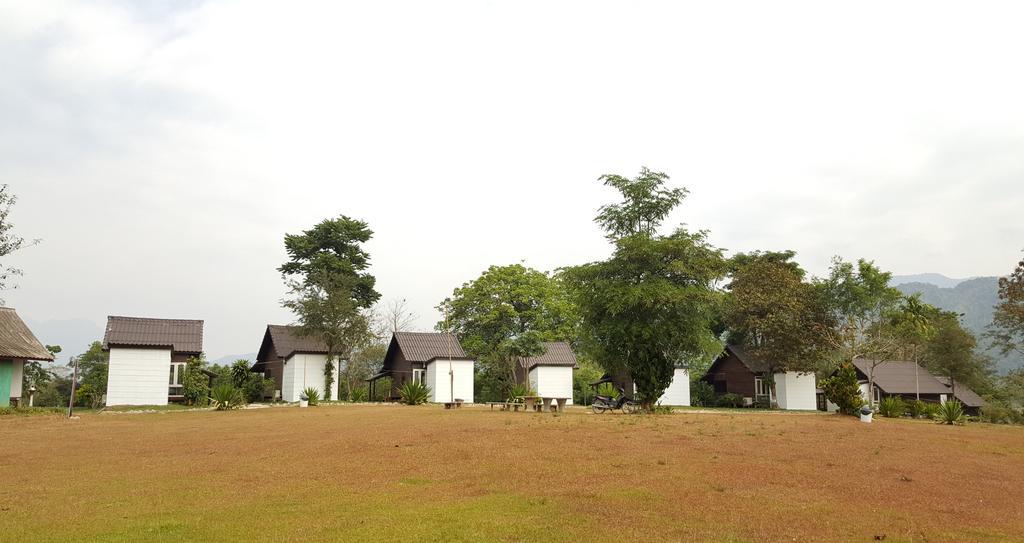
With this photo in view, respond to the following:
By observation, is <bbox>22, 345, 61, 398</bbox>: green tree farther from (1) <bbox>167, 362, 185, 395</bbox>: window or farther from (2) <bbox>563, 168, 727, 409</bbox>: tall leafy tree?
(2) <bbox>563, 168, 727, 409</bbox>: tall leafy tree

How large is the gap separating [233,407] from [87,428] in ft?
36.9

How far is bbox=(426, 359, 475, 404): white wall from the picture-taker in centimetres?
4309

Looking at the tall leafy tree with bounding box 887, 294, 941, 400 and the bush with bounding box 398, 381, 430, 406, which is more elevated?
the tall leafy tree with bounding box 887, 294, 941, 400

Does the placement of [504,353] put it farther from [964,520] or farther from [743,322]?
[964,520]

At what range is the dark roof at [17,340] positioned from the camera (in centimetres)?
3008

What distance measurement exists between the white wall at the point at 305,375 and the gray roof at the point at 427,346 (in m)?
4.73

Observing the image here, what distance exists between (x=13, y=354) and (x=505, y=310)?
3389 cm

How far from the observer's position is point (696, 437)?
1762 centimetres

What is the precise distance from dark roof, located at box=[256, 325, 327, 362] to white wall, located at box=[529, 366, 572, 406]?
49.7ft

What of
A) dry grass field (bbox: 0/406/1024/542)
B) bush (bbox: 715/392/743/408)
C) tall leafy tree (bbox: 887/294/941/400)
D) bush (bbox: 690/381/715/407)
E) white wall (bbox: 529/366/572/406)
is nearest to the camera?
dry grass field (bbox: 0/406/1024/542)

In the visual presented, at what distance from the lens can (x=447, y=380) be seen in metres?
43.3

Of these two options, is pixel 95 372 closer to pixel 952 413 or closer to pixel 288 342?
pixel 288 342

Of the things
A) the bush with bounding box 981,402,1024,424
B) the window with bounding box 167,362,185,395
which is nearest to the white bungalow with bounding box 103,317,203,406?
the window with bounding box 167,362,185,395

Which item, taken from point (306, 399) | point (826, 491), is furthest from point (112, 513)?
point (306, 399)
